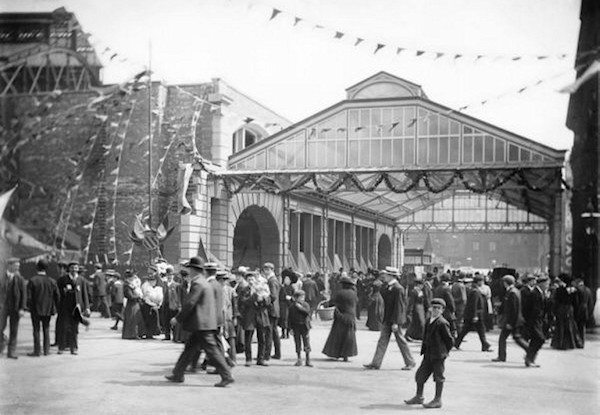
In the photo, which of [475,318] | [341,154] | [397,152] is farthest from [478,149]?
[475,318]

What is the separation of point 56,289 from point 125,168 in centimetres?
1187

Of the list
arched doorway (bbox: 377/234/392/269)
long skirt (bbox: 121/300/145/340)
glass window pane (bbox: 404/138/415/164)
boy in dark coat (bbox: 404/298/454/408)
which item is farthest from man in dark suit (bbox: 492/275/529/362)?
arched doorway (bbox: 377/234/392/269)

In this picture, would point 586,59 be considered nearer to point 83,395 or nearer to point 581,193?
point 581,193

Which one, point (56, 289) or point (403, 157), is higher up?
point (403, 157)

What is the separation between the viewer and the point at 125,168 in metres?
24.8

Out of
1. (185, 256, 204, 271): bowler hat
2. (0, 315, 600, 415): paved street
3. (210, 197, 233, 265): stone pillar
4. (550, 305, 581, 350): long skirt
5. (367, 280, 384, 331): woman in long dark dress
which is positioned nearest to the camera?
(0, 315, 600, 415): paved street

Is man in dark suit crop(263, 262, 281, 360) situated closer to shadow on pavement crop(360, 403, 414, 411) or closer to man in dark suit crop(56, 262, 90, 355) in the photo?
man in dark suit crop(56, 262, 90, 355)

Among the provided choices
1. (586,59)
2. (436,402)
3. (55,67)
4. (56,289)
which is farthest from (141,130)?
(436,402)

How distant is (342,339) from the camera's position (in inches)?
520

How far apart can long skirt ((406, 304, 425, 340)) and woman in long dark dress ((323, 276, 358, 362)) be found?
180 centimetres

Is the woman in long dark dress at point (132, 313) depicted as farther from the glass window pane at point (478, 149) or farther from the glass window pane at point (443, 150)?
the glass window pane at point (478, 149)

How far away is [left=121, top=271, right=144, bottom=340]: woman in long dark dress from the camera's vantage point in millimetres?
16219

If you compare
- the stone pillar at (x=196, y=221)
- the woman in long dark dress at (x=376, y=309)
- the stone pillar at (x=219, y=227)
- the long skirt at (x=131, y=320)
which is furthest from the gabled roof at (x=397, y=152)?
the long skirt at (x=131, y=320)

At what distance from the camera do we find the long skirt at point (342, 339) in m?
13.2
